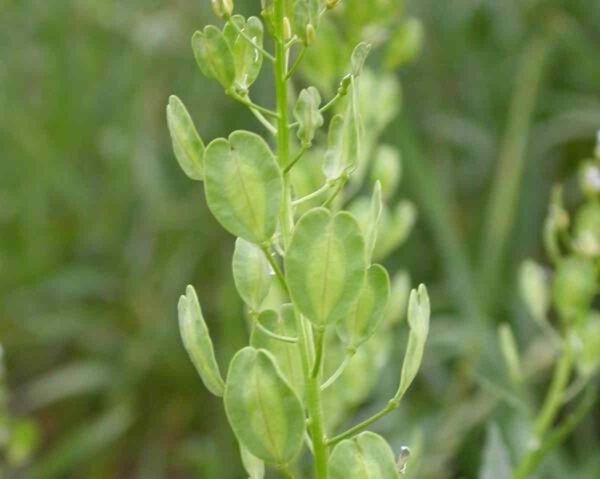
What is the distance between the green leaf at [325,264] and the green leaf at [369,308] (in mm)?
30

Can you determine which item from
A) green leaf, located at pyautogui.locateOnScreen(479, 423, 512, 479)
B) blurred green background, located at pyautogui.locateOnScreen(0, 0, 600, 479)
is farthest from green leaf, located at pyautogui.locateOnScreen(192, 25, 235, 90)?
blurred green background, located at pyautogui.locateOnScreen(0, 0, 600, 479)

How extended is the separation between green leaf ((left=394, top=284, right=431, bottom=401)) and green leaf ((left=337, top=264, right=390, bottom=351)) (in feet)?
0.05

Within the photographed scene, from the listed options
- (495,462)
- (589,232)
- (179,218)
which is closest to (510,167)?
(179,218)

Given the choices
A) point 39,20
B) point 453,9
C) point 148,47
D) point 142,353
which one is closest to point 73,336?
point 142,353

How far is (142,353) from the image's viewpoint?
4.79 feet

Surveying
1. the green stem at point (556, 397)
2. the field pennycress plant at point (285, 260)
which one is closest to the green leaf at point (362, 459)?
the field pennycress plant at point (285, 260)

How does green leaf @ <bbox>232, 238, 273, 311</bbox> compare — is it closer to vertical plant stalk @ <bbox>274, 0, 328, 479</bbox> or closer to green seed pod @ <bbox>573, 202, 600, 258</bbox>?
vertical plant stalk @ <bbox>274, 0, 328, 479</bbox>

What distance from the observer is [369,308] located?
0.44 metres

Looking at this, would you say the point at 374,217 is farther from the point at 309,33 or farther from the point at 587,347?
the point at 587,347

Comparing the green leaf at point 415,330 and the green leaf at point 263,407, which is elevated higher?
the green leaf at point 263,407

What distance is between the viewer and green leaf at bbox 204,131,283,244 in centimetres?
40

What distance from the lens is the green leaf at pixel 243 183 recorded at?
40 cm

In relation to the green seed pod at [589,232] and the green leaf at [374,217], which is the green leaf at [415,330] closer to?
the green leaf at [374,217]

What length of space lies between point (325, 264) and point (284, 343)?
0.07 metres
